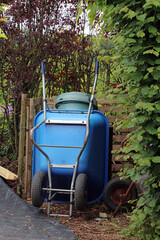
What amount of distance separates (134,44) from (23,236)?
1855 millimetres

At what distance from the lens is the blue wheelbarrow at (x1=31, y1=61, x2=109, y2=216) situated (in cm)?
363


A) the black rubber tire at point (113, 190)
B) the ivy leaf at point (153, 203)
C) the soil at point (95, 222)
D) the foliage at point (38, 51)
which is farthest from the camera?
the foliage at point (38, 51)

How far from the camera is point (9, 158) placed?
559 centimetres

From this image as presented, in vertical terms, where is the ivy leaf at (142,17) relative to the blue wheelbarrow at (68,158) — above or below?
above

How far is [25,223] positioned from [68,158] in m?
0.77

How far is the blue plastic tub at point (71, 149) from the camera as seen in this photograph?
375 cm

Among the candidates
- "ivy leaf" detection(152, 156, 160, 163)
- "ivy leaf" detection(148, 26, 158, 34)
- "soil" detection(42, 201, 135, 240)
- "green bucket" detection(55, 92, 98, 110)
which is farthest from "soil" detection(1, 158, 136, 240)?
"ivy leaf" detection(148, 26, 158, 34)

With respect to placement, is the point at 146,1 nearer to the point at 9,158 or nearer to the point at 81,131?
the point at 81,131

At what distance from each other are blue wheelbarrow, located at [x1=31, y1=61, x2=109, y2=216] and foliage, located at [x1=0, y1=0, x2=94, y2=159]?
1.51m

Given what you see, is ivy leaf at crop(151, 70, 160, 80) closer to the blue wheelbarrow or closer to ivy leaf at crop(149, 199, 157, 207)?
ivy leaf at crop(149, 199, 157, 207)

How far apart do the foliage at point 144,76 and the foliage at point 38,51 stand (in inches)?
102

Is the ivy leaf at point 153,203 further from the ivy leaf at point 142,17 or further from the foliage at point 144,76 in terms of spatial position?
the ivy leaf at point 142,17

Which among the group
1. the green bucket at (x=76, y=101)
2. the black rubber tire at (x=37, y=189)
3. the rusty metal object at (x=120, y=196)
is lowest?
the rusty metal object at (x=120, y=196)

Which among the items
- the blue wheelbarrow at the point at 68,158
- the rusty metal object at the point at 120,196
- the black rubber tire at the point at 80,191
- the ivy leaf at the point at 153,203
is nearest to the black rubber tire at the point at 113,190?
the rusty metal object at the point at 120,196
